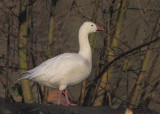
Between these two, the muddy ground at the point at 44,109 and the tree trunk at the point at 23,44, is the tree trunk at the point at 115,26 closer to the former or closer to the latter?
the muddy ground at the point at 44,109

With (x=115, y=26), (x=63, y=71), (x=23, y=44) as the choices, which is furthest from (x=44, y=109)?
(x=115, y=26)

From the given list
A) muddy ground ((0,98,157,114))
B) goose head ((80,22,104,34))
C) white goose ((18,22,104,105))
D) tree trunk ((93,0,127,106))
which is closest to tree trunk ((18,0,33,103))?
white goose ((18,22,104,105))

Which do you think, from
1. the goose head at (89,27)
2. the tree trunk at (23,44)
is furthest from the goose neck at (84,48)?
the tree trunk at (23,44)

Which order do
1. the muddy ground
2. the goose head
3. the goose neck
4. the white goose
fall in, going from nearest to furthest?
the muddy ground, the white goose, the goose neck, the goose head

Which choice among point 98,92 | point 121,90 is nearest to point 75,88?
point 121,90

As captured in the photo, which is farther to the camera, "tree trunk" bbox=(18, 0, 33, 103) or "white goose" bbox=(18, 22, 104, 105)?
"tree trunk" bbox=(18, 0, 33, 103)

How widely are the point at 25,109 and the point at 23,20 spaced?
2.04m

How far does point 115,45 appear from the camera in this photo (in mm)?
5496

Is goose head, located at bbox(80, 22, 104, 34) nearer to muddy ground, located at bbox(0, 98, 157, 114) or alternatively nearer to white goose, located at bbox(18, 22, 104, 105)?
white goose, located at bbox(18, 22, 104, 105)

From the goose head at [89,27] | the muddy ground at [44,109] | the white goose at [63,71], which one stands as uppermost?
the goose head at [89,27]

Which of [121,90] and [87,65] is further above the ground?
[87,65]

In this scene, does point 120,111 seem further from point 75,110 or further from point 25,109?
point 25,109

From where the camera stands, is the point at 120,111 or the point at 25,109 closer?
the point at 25,109

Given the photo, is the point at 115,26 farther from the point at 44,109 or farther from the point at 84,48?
the point at 44,109
